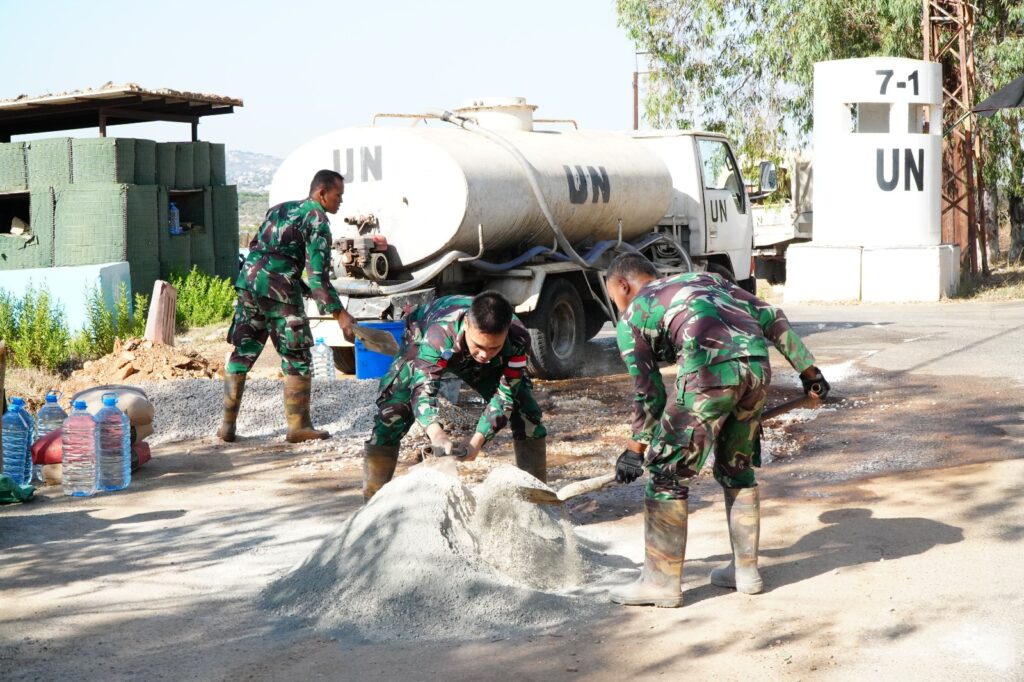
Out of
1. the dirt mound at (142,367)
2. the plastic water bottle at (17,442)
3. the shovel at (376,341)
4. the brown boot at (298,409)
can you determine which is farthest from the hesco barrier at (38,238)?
the shovel at (376,341)

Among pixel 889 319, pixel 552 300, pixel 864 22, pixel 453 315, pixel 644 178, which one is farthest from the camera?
pixel 864 22

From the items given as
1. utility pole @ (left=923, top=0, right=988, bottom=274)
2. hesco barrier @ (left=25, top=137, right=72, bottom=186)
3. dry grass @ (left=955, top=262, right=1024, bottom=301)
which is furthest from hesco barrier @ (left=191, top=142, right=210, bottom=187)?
dry grass @ (left=955, top=262, right=1024, bottom=301)

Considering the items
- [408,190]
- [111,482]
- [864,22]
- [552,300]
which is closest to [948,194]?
[864,22]

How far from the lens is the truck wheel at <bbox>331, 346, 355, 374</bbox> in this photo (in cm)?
1110

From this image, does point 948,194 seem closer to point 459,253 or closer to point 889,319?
point 889,319

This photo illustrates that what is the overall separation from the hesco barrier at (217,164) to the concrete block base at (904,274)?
10.8 meters

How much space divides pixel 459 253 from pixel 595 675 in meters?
6.80

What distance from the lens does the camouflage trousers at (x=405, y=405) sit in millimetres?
5684

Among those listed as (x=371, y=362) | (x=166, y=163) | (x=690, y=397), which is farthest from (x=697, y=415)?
(x=166, y=163)

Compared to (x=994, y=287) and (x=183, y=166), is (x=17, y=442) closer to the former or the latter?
(x=183, y=166)

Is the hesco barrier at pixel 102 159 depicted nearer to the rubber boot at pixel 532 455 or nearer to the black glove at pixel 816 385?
the rubber boot at pixel 532 455

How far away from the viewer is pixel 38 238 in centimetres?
1639

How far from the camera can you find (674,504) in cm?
461

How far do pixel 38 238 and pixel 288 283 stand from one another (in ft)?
32.5
